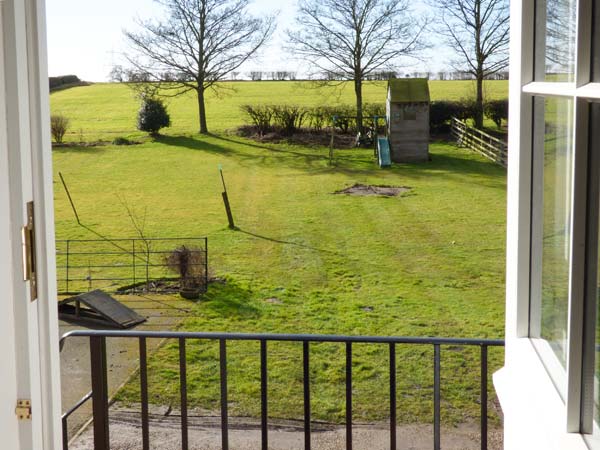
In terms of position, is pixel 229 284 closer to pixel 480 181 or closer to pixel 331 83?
pixel 331 83

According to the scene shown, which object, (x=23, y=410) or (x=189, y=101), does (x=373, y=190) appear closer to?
(x=189, y=101)

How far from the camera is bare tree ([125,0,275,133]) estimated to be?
32.3ft

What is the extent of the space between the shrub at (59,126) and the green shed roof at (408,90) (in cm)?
437

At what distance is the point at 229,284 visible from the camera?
8844mm

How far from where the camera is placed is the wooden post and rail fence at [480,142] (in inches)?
351

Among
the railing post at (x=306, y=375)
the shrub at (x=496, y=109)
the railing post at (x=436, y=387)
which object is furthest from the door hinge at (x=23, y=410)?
the shrub at (x=496, y=109)

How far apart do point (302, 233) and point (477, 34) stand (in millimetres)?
3508

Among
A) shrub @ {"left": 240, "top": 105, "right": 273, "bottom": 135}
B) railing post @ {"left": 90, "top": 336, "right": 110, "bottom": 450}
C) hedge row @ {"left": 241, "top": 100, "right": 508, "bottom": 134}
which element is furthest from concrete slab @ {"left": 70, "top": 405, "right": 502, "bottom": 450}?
shrub @ {"left": 240, "top": 105, "right": 273, "bottom": 135}

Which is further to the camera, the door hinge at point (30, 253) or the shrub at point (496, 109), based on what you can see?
the shrub at point (496, 109)

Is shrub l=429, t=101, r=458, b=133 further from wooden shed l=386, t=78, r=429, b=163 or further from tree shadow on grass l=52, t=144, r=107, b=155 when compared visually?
tree shadow on grass l=52, t=144, r=107, b=155

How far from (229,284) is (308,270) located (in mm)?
1056

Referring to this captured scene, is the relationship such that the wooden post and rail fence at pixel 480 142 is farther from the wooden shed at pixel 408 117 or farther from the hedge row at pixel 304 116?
the hedge row at pixel 304 116

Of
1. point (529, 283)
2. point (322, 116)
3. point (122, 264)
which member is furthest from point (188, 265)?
point (529, 283)

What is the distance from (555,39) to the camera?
737 mm
